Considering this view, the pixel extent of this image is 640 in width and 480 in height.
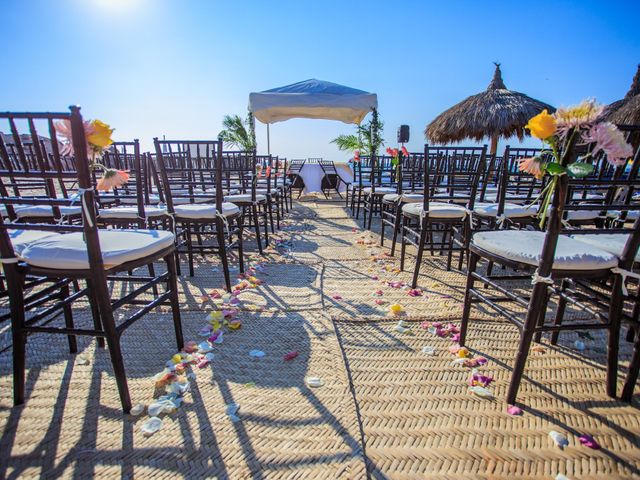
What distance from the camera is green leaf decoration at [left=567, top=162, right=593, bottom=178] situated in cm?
94

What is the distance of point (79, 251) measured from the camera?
1075mm

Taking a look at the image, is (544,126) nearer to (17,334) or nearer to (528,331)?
(528,331)

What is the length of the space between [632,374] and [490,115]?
603cm

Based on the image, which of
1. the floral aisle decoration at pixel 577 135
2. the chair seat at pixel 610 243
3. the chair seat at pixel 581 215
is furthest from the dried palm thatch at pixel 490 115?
the floral aisle decoration at pixel 577 135

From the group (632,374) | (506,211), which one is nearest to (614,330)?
(632,374)

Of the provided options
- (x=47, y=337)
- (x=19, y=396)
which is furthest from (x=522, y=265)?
(x=47, y=337)

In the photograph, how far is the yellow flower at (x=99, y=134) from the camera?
1.05 metres

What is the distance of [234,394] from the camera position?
4.20 feet

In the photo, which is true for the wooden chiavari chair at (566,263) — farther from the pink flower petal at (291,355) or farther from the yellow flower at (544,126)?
the pink flower petal at (291,355)

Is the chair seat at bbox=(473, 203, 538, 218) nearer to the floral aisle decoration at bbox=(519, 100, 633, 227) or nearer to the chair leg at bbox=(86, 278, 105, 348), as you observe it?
the floral aisle decoration at bbox=(519, 100, 633, 227)

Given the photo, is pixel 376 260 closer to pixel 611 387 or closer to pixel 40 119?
pixel 611 387

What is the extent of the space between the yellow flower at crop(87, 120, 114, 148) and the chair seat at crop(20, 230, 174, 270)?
1.21 feet

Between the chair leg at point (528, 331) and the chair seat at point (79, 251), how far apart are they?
4.71ft

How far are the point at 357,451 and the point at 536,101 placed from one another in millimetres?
7700
